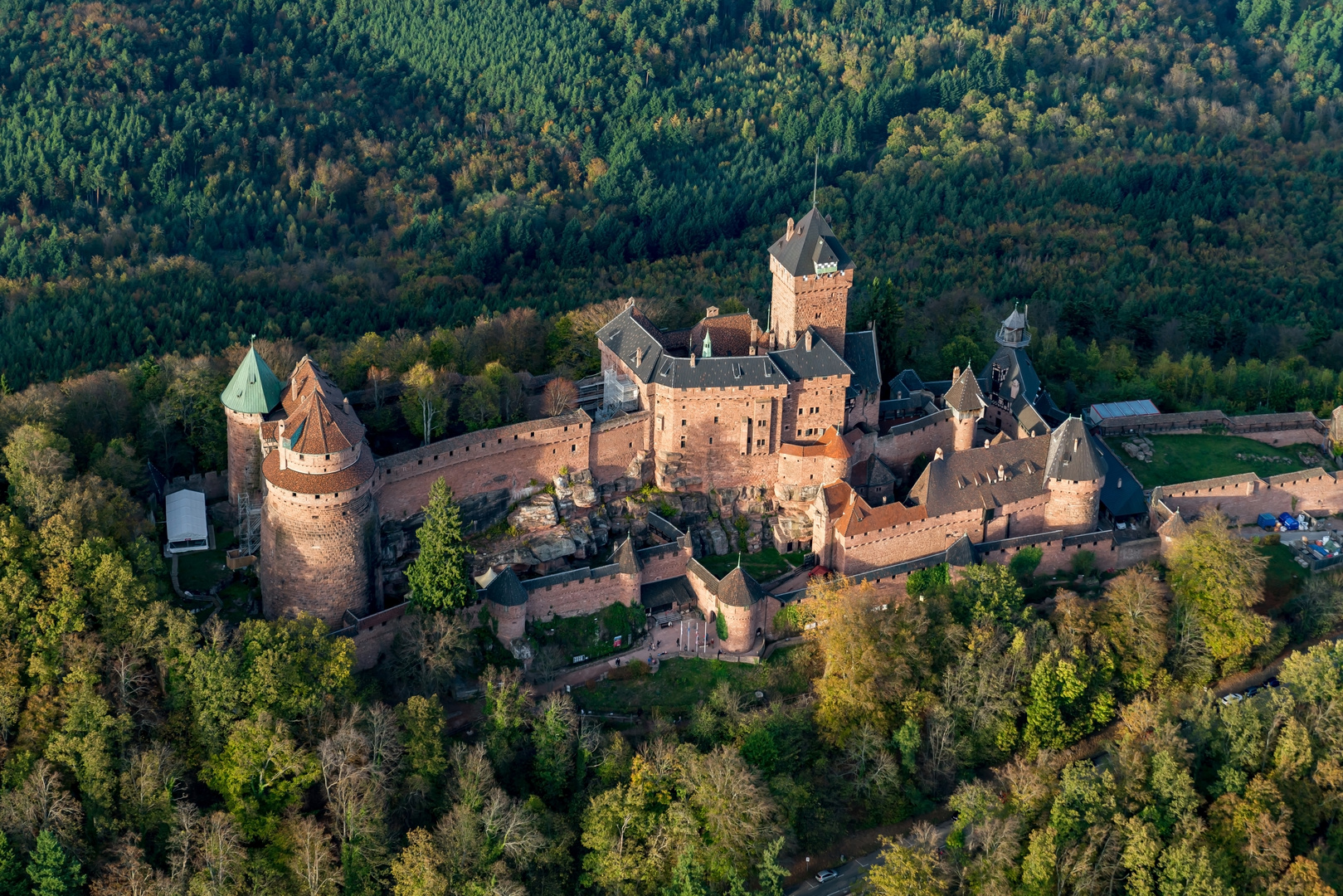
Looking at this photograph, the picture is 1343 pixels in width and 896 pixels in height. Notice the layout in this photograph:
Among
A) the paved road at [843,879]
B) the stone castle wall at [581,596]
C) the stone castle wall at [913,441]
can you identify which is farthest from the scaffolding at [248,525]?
the stone castle wall at [913,441]

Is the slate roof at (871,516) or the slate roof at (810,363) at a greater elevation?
the slate roof at (810,363)

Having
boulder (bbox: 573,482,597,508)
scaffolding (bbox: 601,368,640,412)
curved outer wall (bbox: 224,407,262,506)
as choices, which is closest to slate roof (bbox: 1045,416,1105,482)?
scaffolding (bbox: 601,368,640,412)

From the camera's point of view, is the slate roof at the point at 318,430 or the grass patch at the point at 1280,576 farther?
the grass patch at the point at 1280,576

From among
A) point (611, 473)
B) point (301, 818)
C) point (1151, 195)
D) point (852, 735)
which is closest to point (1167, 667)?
point (852, 735)

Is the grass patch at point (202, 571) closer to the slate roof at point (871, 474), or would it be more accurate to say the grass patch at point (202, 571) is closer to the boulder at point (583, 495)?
the boulder at point (583, 495)

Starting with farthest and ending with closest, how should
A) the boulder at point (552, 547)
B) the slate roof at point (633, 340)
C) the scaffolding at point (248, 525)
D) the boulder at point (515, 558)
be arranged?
the slate roof at point (633, 340)
the boulder at point (552, 547)
the scaffolding at point (248, 525)
the boulder at point (515, 558)

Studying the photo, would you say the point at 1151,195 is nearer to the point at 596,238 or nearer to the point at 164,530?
the point at 596,238

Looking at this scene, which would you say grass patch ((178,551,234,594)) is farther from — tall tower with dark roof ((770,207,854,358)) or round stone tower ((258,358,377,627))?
tall tower with dark roof ((770,207,854,358))

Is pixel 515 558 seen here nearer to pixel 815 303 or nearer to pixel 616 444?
pixel 616 444
